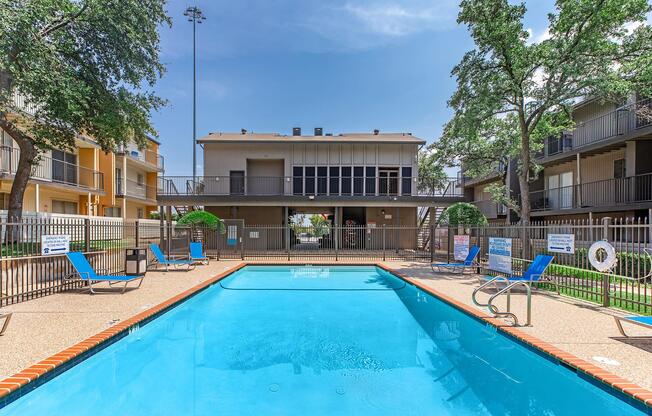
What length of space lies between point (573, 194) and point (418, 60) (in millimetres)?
10743

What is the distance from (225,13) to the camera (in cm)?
1470

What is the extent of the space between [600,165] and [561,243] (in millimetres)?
13129

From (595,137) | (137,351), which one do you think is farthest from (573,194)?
(137,351)

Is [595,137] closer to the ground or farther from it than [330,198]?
farther from it

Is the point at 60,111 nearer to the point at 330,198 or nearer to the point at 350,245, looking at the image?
the point at 330,198

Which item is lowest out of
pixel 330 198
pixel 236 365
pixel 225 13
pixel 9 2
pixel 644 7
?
pixel 236 365

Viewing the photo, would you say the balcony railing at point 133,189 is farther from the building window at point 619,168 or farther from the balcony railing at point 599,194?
the building window at point 619,168

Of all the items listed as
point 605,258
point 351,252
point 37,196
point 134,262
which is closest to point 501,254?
point 605,258

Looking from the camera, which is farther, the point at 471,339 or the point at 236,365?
the point at 471,339

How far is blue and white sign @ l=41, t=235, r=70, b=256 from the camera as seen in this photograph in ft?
24.5

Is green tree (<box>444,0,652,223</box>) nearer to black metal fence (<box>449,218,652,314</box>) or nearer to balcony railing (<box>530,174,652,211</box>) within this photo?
black metal fence (<box>449,218,652,314</box>)

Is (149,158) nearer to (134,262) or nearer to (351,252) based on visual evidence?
(351,252)

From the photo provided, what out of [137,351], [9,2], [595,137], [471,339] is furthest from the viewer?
[595,137]

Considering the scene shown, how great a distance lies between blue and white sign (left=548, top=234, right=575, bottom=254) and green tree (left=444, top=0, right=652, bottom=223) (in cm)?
521
